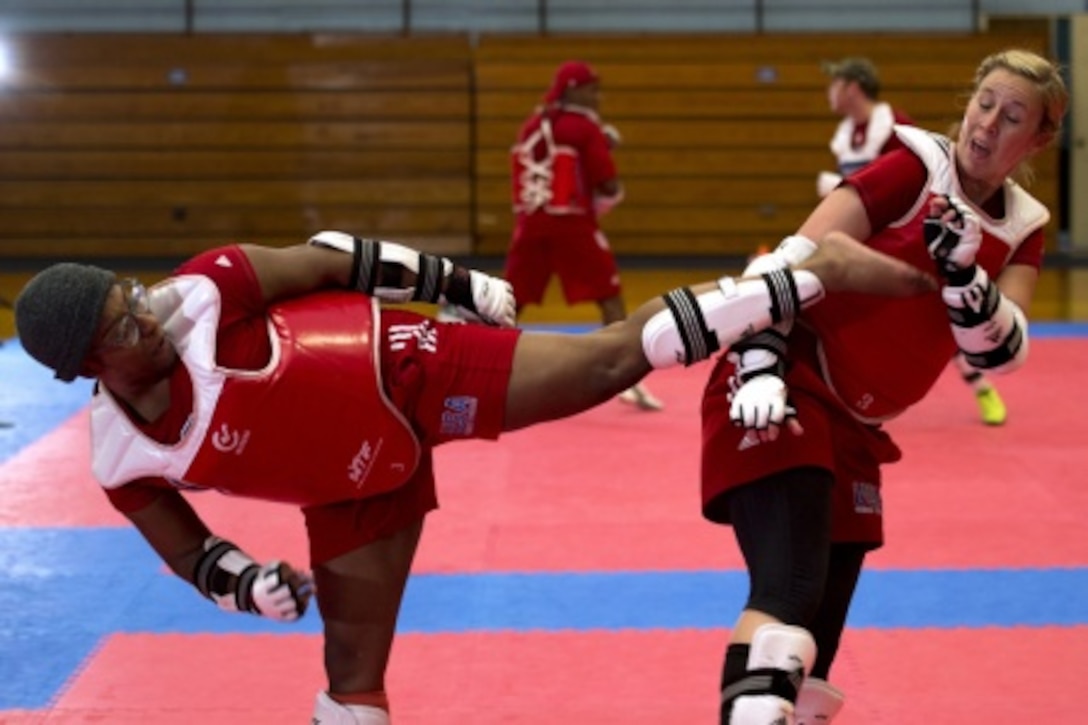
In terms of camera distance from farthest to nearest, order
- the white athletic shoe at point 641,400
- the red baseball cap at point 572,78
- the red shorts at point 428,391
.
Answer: the white athletic shoe at point 641,400
the red baseball cap at point 572,78
the red shorts at point 428,391

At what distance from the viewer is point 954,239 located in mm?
4258

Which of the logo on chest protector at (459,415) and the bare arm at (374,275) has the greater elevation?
the bare arm at (374,275)

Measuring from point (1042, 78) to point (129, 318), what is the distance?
2455mm

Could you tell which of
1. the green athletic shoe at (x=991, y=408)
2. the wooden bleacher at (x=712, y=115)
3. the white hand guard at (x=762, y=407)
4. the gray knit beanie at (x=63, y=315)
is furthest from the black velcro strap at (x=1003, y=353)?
the wooden bleacher at (x=712, y=115)

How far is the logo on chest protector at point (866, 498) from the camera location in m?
4.66

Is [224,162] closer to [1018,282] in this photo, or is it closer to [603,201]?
[603,201]

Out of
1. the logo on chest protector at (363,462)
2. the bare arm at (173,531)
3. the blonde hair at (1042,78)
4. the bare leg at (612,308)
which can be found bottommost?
the bare leg at (612,308)

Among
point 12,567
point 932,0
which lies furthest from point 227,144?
point 12,567

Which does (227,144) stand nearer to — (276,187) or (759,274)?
(276,187)

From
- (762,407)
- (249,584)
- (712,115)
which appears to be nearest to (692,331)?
(762,407)

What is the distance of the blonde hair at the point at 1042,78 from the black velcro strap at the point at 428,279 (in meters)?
1.61

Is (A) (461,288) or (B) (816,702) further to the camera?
(A) (461,288)

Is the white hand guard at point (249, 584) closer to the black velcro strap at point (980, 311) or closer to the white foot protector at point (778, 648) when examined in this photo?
the white foot protector at point (778, 648)

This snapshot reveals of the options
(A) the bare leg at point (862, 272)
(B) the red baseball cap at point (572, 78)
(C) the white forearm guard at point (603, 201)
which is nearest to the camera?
(A) the bare leg at point (862, 272)
